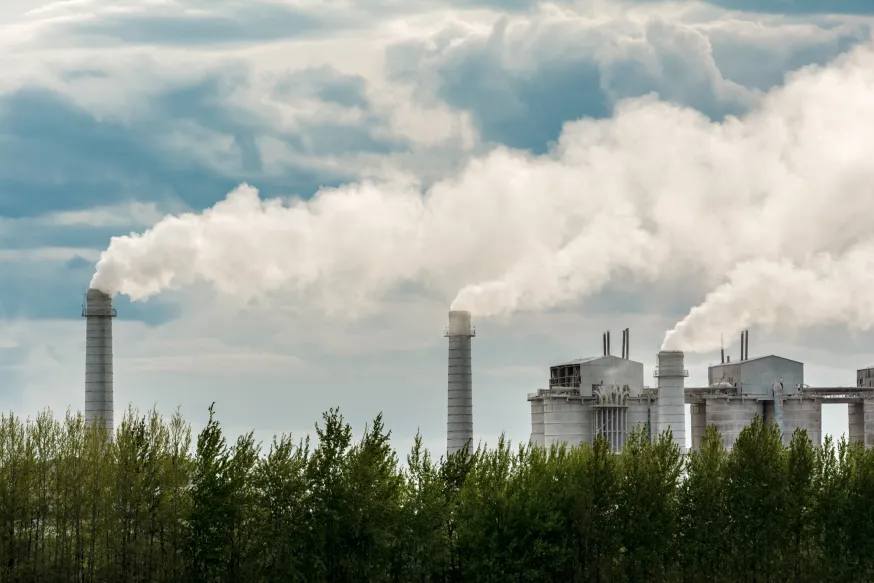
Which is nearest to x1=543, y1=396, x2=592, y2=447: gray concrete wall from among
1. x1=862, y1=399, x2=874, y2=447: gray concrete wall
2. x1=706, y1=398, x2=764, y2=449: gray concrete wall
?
x1=706, y1=398, x2=764, y2=449: gray concrete wall

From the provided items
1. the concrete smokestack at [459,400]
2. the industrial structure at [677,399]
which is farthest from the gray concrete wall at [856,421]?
the concrete smokestack at [459,400]

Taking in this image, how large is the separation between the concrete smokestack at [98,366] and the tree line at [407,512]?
93.7 ft

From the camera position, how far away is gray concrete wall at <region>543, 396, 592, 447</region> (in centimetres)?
10619

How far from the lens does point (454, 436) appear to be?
9294 centimetres

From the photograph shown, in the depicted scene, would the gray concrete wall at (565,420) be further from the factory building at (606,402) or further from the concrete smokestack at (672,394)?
the concrete smokestack at (672,394)

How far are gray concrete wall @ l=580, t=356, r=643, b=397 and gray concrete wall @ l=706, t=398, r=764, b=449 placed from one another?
836 centimetres

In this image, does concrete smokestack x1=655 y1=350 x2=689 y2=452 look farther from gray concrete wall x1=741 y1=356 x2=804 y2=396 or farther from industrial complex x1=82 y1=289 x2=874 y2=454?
gray concrete wall x1=741 y1=356 x2=804 y2=396

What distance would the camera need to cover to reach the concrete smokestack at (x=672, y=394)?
4232 inches

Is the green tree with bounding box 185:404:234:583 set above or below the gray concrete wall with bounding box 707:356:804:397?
→ below

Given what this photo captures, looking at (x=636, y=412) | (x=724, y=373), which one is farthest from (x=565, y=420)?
(x=724, y=373)

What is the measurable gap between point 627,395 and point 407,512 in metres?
55.0

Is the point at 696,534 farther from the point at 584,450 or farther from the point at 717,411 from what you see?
the point at 717,411

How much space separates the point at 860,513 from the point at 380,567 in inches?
949

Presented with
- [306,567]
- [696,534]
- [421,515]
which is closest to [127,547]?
[306,567]
